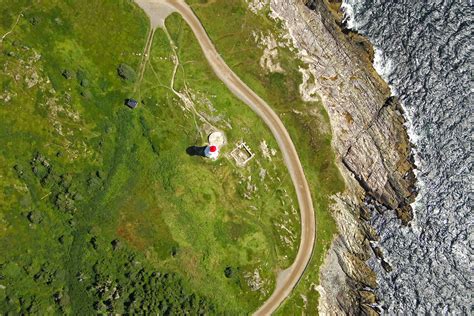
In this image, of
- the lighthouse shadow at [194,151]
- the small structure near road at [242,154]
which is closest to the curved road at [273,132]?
the small structure near road at [242,154]

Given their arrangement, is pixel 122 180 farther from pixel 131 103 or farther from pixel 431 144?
pixel 431 144

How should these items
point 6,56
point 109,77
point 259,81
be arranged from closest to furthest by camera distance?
point 6,56 → point 109,77 → point 259,81

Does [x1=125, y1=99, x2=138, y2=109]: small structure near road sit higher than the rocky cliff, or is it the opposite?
the rocky cliff

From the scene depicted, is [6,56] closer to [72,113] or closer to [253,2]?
[72,113]

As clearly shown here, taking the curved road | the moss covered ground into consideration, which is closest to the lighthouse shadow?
the moss covered ground

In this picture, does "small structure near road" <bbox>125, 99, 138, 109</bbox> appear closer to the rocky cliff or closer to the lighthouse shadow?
the lighthouse shadow

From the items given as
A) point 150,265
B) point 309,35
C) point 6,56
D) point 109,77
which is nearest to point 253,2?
point 309,35
